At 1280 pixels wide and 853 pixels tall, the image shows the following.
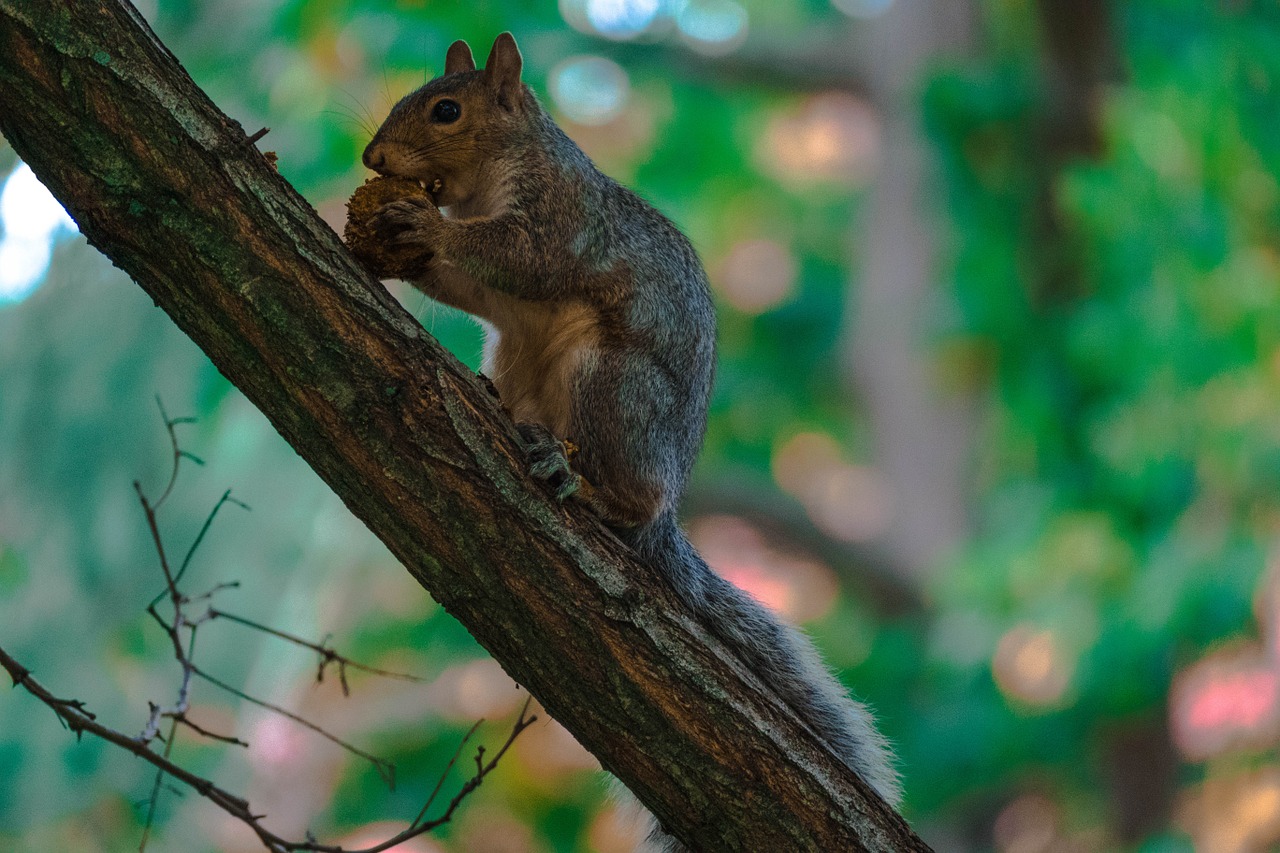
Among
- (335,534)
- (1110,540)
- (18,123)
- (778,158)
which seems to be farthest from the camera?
(778,158)

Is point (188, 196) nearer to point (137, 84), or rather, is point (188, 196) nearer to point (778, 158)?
point (137, 84)

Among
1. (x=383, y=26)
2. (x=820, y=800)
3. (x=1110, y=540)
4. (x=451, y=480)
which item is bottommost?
(x=820, y=800)

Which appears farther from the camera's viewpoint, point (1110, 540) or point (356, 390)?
point (1110, 540)

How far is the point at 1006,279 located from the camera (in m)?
6.58

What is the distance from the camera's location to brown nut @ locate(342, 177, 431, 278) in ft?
7.32

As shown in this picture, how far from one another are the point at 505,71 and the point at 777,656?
53.5 inches

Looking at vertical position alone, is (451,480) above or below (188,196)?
below

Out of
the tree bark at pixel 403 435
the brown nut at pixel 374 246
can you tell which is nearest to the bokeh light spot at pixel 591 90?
the brown nut at pixel 374 246

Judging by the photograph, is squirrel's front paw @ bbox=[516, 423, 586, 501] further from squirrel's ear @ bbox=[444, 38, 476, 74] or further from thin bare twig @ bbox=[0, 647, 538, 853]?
squirrel's ear @ bbox=[444, 38, 476, 74]

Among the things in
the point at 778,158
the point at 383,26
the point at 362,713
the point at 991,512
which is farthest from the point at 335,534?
the point at 778,158

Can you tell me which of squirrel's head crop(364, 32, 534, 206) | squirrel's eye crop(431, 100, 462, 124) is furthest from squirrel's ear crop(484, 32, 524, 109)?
squirrel's eye crop(431, 100, 462, 124)

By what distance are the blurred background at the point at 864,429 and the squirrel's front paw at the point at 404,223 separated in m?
0.66

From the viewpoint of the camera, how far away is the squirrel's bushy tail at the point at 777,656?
2.43 meters

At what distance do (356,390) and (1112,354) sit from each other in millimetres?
4156
